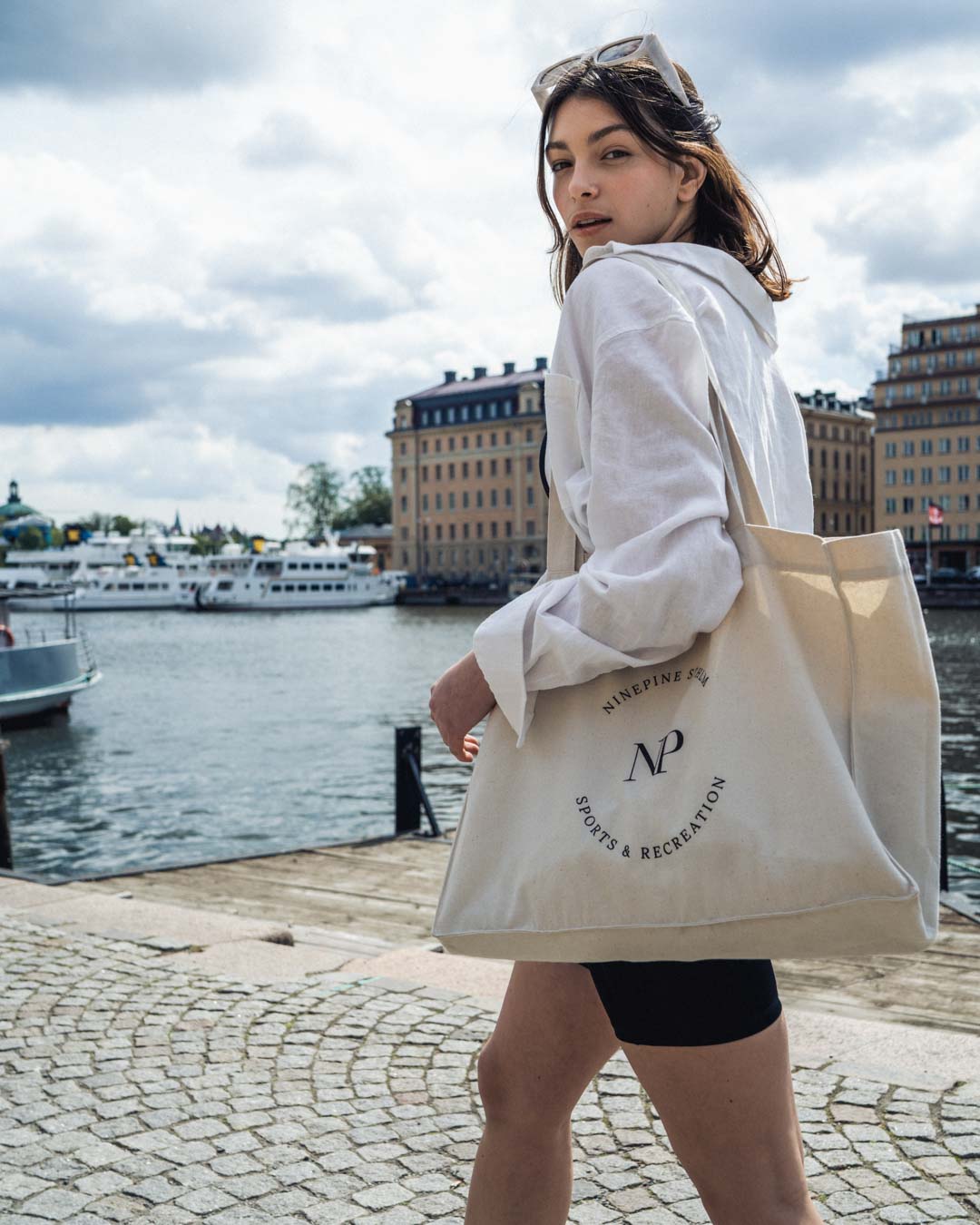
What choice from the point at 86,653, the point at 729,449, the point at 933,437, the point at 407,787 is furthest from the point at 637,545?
the point at 933,437

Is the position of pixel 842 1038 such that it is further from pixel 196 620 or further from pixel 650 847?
pixel 196 620

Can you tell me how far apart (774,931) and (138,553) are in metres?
99.3

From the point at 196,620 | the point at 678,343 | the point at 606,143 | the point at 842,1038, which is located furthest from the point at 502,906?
the point at 196,620

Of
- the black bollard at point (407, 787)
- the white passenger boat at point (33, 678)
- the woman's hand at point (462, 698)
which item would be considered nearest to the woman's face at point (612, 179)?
the woman's hand at point (462, 698)

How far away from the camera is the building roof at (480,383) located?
92875 mm

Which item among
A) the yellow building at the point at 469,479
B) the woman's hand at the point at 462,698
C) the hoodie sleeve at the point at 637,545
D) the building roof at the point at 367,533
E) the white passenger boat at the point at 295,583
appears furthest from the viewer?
the building roof at the point at 367,533

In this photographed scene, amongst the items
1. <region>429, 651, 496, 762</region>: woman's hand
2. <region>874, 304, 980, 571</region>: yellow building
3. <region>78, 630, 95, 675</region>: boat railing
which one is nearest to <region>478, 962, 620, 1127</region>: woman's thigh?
<region>429, 651, 496, 762</region>: woman's hand

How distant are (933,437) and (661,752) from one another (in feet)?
286

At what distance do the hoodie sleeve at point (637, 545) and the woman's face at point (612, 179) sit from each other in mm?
260

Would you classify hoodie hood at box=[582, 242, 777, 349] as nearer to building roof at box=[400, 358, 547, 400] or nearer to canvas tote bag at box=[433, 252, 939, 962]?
canvas tote bag at box=[433, 252, 939, 962]

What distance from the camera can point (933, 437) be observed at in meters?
83.5

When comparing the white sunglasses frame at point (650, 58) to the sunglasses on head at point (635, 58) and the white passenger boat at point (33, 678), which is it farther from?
the white passenger boat at point (33, 678)

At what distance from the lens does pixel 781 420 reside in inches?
58.0

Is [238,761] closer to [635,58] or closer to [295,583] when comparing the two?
[635,58]
